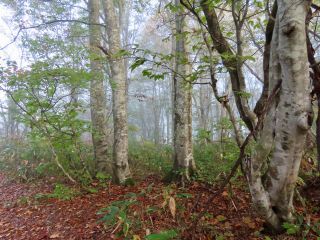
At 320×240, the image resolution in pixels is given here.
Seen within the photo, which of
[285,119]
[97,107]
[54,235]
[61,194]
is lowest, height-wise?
[54,235]

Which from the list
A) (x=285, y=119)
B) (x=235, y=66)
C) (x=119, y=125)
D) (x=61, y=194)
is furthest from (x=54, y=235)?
(x=235, y=66)

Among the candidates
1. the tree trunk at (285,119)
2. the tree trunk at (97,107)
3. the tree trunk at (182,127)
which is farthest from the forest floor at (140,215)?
the tree trunk at (97,107)

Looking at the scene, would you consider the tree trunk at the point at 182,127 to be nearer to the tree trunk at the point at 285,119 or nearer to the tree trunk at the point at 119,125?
the tree trunk at the point at 119,125

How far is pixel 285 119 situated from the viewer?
91.4 inches

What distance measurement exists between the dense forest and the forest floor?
0.02 meters

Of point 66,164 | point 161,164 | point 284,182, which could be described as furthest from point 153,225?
point 66,164

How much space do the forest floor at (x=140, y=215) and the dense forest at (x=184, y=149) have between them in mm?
22

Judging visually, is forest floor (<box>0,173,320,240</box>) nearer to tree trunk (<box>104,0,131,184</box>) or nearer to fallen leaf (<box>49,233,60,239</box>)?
fallen leaf (<box>49,233,60,239</box>)

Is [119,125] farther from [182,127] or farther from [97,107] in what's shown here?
[182,127]

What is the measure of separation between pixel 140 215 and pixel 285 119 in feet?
8.21

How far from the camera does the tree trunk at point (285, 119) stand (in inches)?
85.7

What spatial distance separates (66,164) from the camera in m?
6.84

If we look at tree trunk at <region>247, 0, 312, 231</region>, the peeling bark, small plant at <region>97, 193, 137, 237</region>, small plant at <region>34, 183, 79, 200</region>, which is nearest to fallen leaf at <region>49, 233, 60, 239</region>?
small plant at <region>97, 193, 137, 237</region>

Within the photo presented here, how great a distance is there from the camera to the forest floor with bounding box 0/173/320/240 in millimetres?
3072
